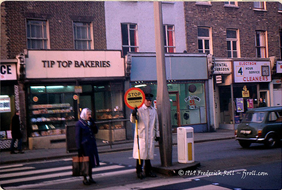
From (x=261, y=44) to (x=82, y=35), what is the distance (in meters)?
13.5

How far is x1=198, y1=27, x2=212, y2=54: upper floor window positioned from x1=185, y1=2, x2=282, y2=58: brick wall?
0.33 metres

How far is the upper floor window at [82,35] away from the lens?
18.7 meters

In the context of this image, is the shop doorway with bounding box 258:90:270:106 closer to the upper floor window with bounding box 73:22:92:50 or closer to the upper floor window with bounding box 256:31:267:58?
the upper floor window with bounding box 256:31:267:58

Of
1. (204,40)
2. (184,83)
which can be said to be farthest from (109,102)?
(204,40)

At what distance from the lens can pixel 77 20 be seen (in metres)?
18.6

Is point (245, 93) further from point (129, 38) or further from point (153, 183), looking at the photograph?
point (153, 183)

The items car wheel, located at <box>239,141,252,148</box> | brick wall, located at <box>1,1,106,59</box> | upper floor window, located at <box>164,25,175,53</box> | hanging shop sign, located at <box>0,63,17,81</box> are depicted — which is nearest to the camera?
car wheel, located at <box>239,141,252,148</box>

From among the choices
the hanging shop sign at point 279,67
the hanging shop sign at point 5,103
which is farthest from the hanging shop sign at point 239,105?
the hanging shop sign at point 5,103

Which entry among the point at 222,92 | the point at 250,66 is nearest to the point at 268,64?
the point at 250,66

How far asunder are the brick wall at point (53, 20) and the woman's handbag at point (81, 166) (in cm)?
1115

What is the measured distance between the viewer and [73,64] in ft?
57.6

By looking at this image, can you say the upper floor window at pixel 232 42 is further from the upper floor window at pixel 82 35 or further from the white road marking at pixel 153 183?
the white road marking at pixel 153 183

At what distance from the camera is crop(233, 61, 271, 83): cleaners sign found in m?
22.8

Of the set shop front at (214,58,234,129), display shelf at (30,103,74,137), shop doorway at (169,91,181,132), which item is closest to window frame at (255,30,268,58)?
shop front at (214,58,234,129)
